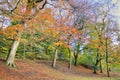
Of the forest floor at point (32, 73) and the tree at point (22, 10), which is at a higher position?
the tree at point (22, 10)

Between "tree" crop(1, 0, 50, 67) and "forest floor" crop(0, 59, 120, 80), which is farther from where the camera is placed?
"forest floor" crop(0, 59, 120, 80)

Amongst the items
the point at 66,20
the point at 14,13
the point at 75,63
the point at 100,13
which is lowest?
the point at 75,63

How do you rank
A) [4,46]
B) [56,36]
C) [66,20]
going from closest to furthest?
[56,36]
[66,20]
[4,46]

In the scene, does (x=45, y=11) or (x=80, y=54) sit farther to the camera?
(x=80, y=54)

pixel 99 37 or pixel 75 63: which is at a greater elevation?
pixel 99 37

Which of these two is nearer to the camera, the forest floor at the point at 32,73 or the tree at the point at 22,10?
the tree at the point at 22,10

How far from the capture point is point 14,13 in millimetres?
14820

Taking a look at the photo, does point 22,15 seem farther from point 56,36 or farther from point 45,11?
point 56,36

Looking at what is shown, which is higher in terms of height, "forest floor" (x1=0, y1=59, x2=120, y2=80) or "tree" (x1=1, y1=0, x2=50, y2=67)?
"tree" (x1=1, y1=0, x2=50, y2=67)

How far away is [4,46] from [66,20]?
869 centimetres

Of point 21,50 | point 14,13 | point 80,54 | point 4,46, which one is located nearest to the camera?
point 14,13

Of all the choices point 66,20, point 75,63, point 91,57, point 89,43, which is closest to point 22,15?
point 66,20

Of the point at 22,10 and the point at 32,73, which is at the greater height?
the point at 22,10

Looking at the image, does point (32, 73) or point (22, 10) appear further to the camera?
point (32, 73)
